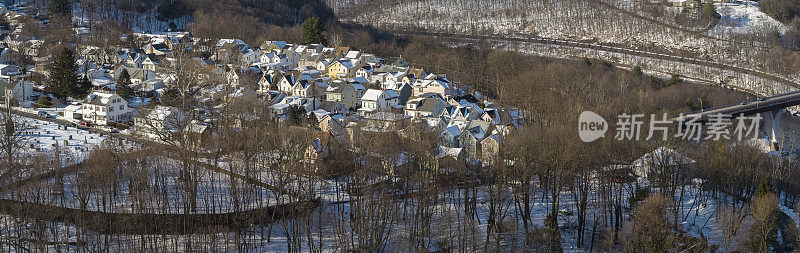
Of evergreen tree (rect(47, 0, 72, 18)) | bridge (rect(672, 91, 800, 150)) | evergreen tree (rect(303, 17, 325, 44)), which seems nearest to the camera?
bridge (rect(672, 91, 800, 150))

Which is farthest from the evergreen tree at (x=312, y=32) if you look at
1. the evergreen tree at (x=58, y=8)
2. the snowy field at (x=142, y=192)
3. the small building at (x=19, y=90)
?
the snowy field at (x=142, y=192)

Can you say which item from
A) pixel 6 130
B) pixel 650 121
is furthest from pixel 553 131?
pixel 6 130

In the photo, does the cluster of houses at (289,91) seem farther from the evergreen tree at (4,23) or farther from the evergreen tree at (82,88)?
the evergreen tree at (4,23)

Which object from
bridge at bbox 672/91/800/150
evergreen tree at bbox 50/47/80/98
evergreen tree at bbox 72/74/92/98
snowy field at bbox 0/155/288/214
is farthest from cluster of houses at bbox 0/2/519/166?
bridge at bbox 672/91/800/150

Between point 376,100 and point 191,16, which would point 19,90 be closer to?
point 376,100

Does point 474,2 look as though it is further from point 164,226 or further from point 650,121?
point 164,226

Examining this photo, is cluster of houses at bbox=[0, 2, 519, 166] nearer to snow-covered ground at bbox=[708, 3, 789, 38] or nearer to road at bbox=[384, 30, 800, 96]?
road at bbox=[384, 30, 800, 96]
